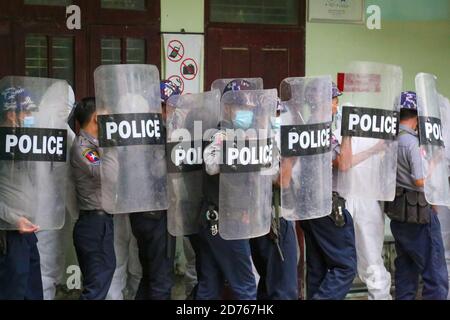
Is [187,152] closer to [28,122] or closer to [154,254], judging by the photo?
[154,254]

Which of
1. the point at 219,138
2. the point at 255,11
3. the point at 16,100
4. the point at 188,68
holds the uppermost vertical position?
the point at 255,11

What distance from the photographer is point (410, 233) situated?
6617 mm

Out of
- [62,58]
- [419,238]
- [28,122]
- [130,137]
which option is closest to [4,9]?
[62,58]

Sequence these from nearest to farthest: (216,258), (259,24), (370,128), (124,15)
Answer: (216,258) < (370,128) < (124,15) < (259,24)

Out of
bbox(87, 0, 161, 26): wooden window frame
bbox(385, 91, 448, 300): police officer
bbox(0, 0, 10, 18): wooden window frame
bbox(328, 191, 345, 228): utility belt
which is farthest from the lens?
bbox(87, 0, 161, 26): wooden window frame

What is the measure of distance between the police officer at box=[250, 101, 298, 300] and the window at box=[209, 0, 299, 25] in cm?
210

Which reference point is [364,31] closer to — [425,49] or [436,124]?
[425,49]

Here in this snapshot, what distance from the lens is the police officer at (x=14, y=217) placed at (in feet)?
19.1

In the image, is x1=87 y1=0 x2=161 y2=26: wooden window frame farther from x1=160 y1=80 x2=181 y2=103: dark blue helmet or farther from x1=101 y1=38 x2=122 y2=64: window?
x1=160 y1=80 x2=181 y2=103: dark blue helmet

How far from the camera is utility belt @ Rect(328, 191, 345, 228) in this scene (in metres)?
6.29

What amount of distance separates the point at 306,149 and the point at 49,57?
2.37 meters

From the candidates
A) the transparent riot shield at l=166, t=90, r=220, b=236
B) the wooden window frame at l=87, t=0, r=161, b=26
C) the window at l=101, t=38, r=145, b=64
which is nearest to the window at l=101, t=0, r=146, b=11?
the wooden window frame at l=87, t=0, r=161, b=26

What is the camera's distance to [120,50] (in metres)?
7.41

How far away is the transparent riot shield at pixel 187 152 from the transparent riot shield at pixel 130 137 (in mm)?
88
